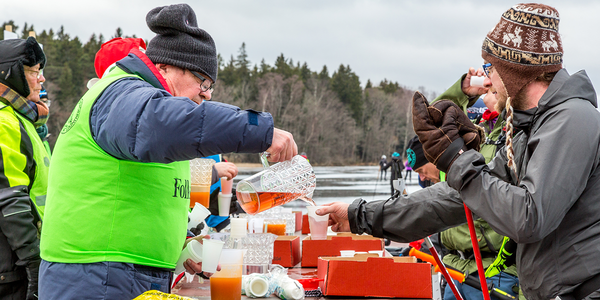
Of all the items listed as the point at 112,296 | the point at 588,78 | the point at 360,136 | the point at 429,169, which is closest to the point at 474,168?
the point at 588,78

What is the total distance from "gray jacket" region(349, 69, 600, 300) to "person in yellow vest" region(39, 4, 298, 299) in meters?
0.80

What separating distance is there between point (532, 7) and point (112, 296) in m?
1.95

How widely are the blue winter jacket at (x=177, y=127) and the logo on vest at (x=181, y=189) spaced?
16.1 inches

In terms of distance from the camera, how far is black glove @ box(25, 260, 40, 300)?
2818mm

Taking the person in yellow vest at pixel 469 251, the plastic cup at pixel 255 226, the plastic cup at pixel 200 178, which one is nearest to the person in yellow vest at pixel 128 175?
the plastic cup at pixel 200 178

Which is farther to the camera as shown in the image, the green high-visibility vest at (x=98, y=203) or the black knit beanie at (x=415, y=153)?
the black knit beanie at (x=415, y=153)

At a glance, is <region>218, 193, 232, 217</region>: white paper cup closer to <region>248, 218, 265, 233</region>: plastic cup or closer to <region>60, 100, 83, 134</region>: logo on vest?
<region>248, 218, 265, 233</region>: plastic cup

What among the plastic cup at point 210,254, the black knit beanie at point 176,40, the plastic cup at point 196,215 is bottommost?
the plastic cup at point 196,215

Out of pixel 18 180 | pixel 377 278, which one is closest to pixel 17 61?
pixel 18 180

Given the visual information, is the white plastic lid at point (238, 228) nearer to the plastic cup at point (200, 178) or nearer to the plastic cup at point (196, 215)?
the plastic cup at point (196, 215)

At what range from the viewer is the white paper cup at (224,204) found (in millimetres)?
4070

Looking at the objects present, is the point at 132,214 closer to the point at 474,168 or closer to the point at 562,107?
the point at 474,168

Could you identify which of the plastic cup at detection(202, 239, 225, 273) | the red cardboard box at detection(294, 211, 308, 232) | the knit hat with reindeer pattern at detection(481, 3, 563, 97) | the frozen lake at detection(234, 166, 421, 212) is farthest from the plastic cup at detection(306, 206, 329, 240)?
the frozen lake at detection(234, 166, 421, 212)

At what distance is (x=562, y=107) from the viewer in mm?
1674
